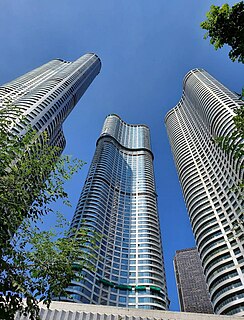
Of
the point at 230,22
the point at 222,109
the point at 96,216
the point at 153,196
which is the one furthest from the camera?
the point at 153,196

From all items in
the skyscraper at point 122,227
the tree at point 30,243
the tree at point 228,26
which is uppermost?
the skyscraper at point 122,227

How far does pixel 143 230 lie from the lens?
89.9 meters

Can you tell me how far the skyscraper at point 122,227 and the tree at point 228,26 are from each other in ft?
121

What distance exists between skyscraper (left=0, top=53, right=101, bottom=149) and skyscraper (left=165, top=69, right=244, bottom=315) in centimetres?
4870

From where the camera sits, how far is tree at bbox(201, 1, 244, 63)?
10242 millimetres

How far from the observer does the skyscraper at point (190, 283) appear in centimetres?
11519

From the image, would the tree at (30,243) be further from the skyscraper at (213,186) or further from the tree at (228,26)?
the skyscraper at (213,186)

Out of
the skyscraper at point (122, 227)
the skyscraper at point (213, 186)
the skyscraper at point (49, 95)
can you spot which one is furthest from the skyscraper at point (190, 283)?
the skyscraper at point (49, 95)

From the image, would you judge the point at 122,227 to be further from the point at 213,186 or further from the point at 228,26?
the point at 228,26

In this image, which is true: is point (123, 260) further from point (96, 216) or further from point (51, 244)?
point (51, 244)

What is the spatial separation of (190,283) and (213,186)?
7641cm

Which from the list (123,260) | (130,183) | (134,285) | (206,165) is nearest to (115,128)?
(130,183)

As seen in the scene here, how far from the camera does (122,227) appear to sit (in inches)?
3706

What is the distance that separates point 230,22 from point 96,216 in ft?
268
